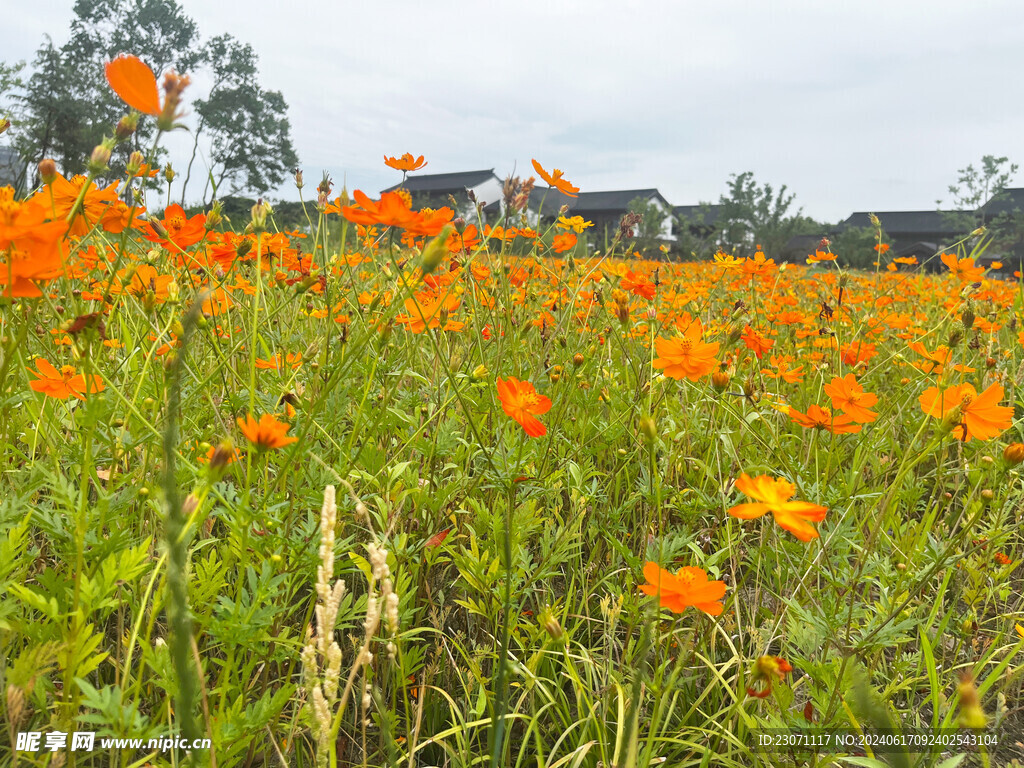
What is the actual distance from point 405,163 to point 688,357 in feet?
3.63

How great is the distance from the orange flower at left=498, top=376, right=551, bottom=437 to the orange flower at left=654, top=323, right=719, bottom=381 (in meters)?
0.31

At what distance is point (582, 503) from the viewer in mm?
1100

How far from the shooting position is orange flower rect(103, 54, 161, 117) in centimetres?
71

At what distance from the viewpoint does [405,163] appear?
5.98 ft

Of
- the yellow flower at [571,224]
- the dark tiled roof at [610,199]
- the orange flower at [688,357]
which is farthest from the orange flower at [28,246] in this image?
the dark tiled roof at [610,199]

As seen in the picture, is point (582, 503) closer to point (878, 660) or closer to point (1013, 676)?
point (878, 660)

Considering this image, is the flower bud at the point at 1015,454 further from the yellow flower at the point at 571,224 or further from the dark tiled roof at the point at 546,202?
the yellow flower at the point at 571,224

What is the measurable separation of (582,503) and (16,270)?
88 centimetres

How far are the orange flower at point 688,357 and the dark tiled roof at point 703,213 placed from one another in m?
16.0

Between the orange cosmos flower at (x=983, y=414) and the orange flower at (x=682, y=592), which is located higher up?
the orange cosmos flower at (x=983, y=414)

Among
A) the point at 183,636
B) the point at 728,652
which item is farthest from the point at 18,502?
the point at 728,652

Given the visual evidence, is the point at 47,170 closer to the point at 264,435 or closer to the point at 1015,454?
the point at 264,435

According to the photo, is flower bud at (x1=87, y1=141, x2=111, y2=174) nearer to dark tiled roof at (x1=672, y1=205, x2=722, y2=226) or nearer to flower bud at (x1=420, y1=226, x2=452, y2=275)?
flower bud at (x1=420, y1=226, x2=452, y2=275)

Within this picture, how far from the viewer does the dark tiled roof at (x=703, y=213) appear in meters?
22.3
